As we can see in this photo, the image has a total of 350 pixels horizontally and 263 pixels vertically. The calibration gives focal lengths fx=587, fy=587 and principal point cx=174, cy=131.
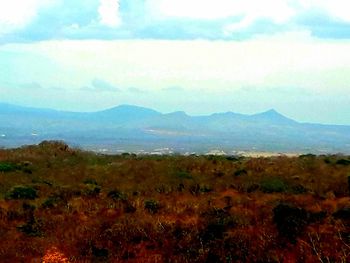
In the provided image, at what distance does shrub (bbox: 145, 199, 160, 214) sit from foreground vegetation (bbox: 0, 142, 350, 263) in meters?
0.04

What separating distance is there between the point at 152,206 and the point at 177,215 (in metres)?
1.76

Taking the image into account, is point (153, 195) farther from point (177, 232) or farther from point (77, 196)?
point (177, 232)

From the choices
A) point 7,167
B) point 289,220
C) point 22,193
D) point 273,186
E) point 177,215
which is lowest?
point 177,215

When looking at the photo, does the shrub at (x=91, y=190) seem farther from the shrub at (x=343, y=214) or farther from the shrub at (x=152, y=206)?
the shrub at (x=343, y=214)

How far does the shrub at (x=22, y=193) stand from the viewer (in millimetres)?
24375

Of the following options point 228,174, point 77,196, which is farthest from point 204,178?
point 77,196

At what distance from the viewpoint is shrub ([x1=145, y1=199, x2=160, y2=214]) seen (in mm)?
20922

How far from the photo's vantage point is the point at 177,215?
19.9 m

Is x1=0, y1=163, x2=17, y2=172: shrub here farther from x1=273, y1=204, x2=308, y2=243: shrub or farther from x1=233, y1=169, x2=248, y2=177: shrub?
x1=273, y1=204, x2=308, y2=243: shrub

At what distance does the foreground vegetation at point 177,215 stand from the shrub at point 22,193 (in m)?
0.04

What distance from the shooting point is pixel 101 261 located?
16500mm

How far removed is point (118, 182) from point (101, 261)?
38.8 ft

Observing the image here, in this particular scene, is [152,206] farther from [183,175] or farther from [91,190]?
[183,175]

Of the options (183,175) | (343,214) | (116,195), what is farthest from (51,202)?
(343,214)
